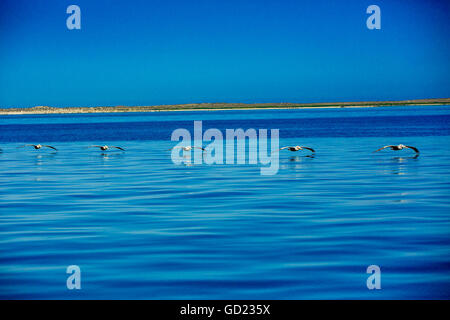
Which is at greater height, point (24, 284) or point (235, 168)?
point (235, 168)

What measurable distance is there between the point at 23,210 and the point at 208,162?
20.3 meters

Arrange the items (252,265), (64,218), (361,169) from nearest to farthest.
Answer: (252,265)
(64,218)
(361,169)

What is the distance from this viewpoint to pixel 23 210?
20.4m

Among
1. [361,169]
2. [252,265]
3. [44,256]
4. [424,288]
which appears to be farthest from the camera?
[361,169]

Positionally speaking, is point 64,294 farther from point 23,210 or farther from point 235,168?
point 235,168

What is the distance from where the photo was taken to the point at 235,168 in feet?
116

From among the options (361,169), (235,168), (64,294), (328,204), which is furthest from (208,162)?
(64,294)

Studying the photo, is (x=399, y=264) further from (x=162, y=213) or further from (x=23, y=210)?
(x=23, y=210)
